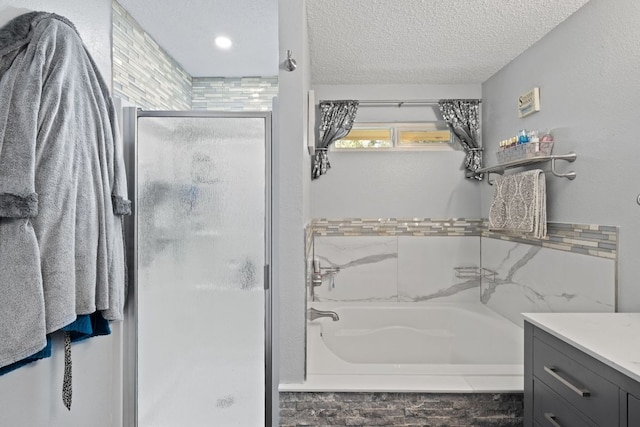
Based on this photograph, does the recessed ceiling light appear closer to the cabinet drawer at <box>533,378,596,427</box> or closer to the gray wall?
the gray wall

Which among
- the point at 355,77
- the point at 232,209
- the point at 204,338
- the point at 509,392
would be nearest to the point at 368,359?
the point at 509,392

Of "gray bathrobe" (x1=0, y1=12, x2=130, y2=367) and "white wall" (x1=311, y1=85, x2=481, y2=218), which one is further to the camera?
"white wall" (x1=311, y1=85, x2=481, y2=218)

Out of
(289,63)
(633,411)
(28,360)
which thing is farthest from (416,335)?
(28,360)

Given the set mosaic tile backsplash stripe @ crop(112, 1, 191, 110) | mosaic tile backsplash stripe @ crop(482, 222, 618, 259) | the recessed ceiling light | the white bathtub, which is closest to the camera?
mosaic tile backsplash stripe @ crop(482, 222, 618, 259)

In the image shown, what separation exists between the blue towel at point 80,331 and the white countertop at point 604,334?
1796 millimetres

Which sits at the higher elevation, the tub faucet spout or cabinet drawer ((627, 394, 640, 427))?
cabinet drawer ((627, 394, 640, 427))

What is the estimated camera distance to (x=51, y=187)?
1272mm

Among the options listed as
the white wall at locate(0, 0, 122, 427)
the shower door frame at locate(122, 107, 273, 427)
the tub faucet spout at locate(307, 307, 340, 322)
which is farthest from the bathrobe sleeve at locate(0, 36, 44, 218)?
the tub faucet spout at locate(307, 307, 340, 322)

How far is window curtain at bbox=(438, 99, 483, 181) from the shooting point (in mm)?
3141

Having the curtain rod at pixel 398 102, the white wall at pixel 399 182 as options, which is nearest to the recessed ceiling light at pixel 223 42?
the white wall at pixel 399 182

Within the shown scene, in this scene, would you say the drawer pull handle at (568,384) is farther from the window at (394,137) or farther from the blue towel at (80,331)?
the window at (394,137)

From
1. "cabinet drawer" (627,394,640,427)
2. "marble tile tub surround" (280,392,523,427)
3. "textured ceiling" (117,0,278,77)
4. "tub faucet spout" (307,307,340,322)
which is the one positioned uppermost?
"textured ceiling" (117,0,278,77)

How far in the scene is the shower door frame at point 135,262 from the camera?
1897 millimetres

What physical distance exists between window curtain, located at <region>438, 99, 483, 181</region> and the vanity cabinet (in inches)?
73.4
